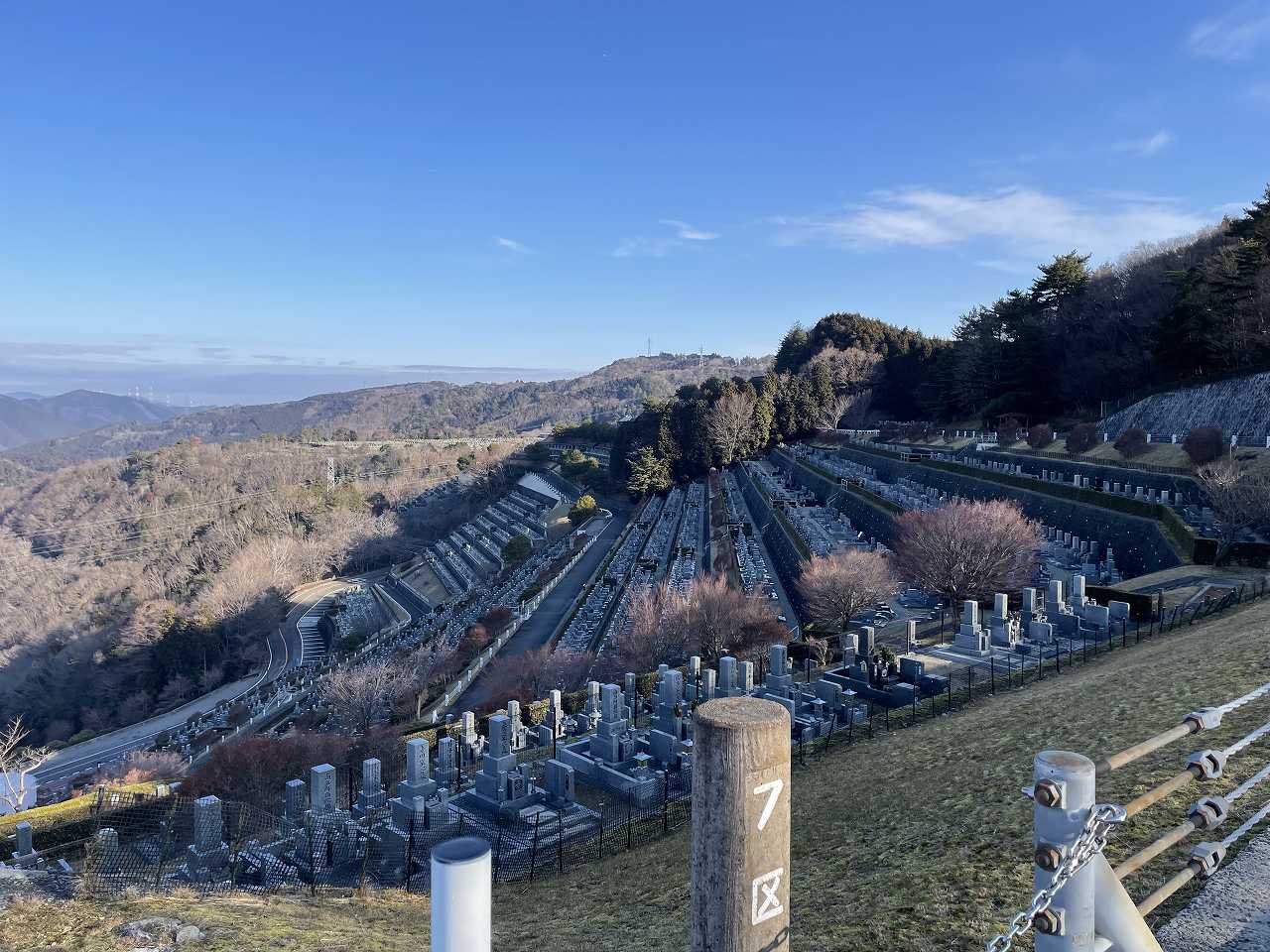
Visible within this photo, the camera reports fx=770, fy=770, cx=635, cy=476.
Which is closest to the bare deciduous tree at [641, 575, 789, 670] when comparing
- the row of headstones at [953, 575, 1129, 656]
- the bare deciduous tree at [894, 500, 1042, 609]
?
the bare deciduous tree at [894, 500, 1042, 609]

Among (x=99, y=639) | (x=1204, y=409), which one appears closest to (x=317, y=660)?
(x=99, y=639)

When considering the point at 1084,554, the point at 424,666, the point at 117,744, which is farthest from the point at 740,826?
the point at 117,744

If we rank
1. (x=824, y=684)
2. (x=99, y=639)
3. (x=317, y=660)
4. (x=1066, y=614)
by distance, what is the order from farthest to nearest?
(x=99, y=639) < (x=317, y=660) < (x=1066, y=614) < (x=824, y=684)

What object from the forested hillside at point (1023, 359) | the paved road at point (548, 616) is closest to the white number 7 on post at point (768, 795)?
the paved road at point (548, 616)

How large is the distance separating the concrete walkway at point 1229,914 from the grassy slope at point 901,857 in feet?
0.63

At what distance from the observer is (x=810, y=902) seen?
6035 mm

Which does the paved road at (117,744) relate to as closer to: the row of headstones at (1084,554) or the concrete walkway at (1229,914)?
the concrete walkway at (1229,914)

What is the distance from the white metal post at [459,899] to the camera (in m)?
2.06

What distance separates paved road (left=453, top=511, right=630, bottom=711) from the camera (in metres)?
26.4

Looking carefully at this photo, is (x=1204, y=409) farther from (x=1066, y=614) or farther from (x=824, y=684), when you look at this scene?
(x=824, y=684)

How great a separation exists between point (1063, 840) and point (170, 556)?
83701 millimetres

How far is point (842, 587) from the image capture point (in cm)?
2117

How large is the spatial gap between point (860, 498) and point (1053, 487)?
340 inches

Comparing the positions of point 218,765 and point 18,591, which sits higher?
point 218,765
